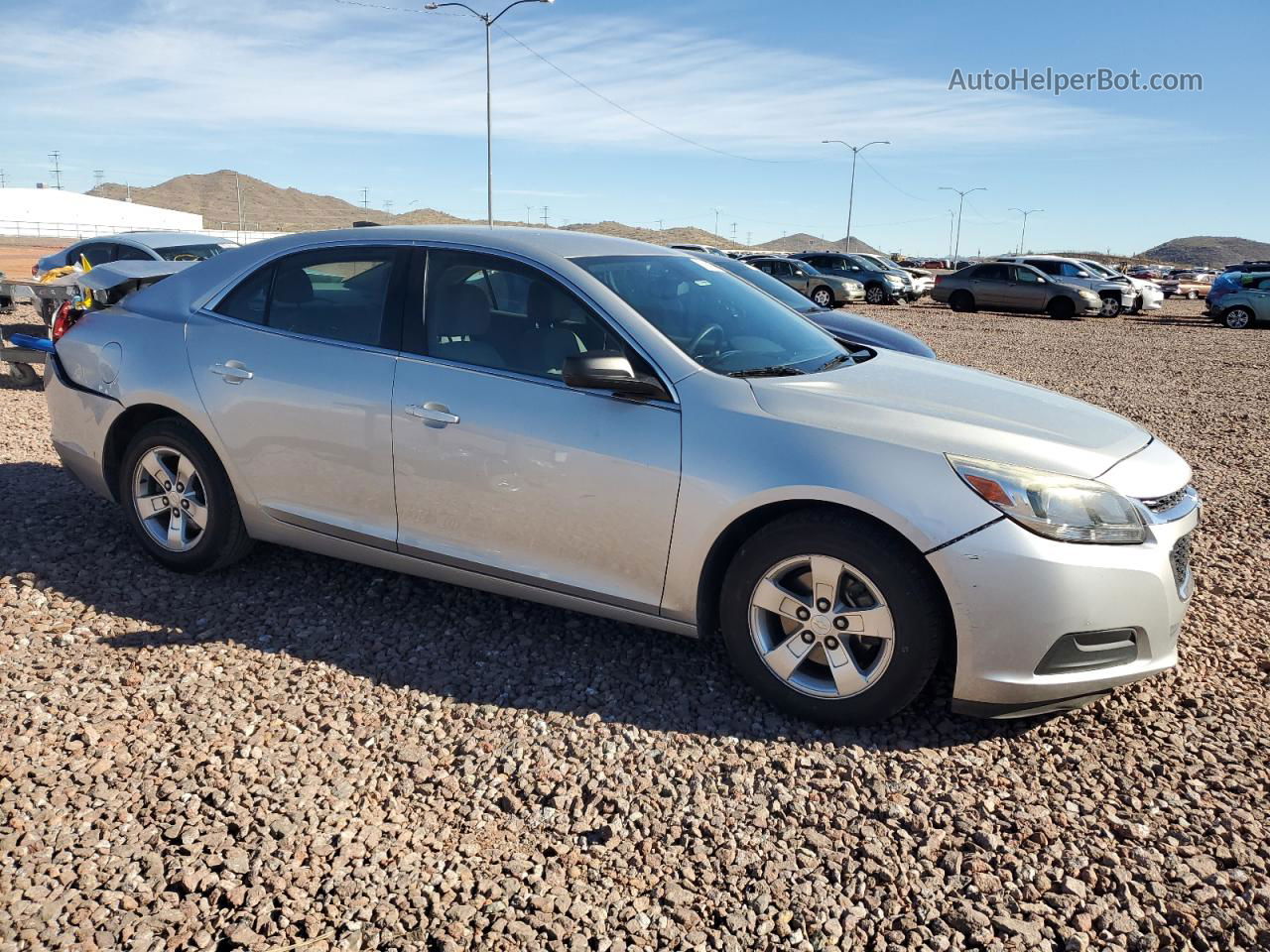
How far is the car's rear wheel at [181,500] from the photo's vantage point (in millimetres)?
4480

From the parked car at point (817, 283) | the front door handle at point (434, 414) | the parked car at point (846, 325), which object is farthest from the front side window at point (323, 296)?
the parked car at point (817, 283)

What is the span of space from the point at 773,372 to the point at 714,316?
1.38 feet

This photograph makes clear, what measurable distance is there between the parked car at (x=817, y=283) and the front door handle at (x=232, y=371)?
2498 cm

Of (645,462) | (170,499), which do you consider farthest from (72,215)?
(645,462)

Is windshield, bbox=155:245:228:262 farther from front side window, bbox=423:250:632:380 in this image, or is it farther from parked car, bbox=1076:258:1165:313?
parked car, bbox=1076:258:1165:313

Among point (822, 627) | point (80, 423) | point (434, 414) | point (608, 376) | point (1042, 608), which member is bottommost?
point (822, 627)

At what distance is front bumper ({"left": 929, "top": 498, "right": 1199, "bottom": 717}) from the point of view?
10.2ft

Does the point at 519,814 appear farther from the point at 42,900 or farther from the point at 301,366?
the point at 301,366

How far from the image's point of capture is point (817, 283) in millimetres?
28281

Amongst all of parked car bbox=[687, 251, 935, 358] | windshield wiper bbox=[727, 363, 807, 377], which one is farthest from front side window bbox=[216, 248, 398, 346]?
parked car bbox=[687, 251, 935, 358]

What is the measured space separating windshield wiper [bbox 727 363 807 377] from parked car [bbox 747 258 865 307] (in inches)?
980

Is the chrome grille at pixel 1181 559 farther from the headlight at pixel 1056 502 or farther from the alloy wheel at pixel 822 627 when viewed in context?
the alloy wheel at pixel 822 627

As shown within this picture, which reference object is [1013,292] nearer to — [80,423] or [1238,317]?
[1238,317]

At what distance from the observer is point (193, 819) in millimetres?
2879
